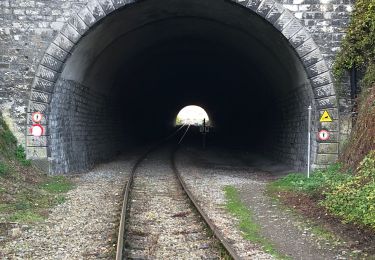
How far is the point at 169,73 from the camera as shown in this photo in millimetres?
26984

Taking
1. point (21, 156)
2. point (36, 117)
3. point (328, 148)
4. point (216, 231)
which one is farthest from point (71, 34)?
point (216, 231)

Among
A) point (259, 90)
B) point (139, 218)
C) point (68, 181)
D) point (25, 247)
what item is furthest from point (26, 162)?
point (259, 90)

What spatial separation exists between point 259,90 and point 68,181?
11.3 metres

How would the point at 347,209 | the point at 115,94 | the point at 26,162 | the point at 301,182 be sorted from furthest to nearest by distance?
the point at 115,94 < the point at 26,162 < the point at 301,182 < the point at 347,209

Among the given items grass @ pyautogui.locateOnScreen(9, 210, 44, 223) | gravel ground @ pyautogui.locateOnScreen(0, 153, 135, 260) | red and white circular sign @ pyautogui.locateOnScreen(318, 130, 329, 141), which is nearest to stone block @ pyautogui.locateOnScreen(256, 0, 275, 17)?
red and white circular sign @ pyautogui.locateOnScreen(318, 130, 329, 141)

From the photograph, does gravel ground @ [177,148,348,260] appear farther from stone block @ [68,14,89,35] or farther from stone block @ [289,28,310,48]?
stone block @ [68,14,89,35]

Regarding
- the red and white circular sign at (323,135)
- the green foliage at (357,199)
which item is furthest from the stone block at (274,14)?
the green foliage at (357,199)

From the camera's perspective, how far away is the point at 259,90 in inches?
827

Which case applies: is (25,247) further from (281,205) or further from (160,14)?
(160,14)

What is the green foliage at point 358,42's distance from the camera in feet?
39.2

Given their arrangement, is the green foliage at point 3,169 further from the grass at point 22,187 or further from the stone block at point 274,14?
the stone block at point 274,14

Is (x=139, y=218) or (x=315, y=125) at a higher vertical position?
(x=315, y=125)

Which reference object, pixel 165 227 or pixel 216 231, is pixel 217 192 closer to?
pixel 165 227

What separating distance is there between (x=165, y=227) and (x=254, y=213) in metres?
2.04
